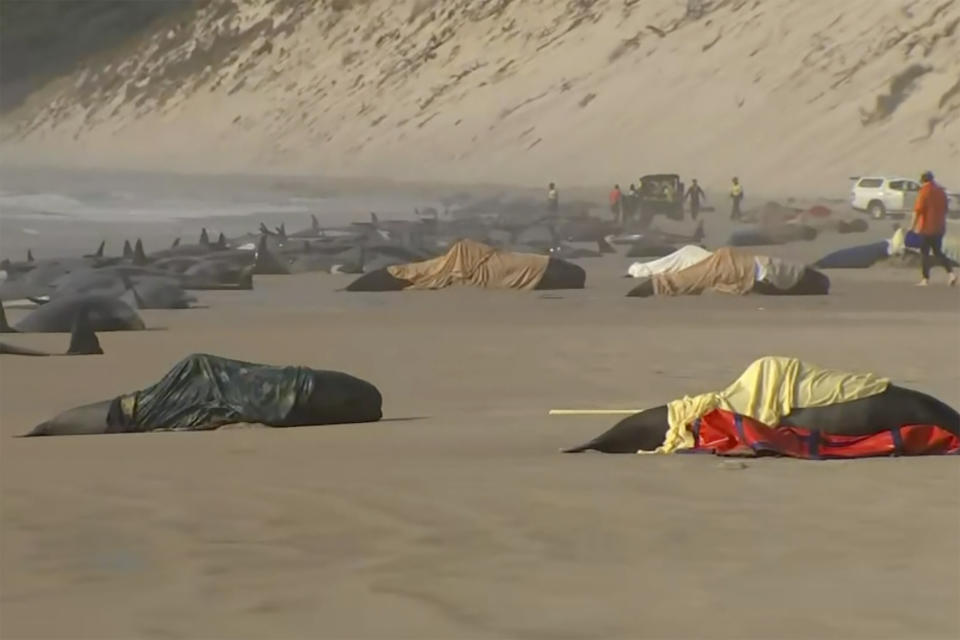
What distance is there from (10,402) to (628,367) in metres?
4.06

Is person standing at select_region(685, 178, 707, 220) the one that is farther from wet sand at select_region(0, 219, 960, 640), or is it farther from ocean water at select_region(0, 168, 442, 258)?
wet sand at select_region(0, 219, 960, 640)

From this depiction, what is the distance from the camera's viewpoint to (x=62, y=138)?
7794cm

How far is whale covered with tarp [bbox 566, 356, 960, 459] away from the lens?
830cm

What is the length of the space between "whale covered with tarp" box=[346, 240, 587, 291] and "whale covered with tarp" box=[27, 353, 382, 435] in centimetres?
1231

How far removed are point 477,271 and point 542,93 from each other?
37.1 metres

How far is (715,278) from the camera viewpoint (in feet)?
68.9

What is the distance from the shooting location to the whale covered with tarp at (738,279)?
818 inches

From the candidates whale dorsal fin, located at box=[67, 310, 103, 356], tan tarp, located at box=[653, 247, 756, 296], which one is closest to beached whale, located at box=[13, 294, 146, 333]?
whale dorsal fin, located at box=[67, 310, 103, 356]

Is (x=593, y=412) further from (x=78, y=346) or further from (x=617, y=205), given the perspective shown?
(x=617, y=205)

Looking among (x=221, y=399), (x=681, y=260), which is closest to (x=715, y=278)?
(x=681, y=260)

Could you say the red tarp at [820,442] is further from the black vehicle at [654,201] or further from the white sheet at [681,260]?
the black vehicle at [654,201]

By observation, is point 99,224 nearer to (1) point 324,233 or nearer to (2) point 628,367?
(1) point 324,233

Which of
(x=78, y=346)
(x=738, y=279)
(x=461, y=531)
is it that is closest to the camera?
(x=461, y=531)

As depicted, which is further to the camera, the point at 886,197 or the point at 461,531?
the point at 886,197
